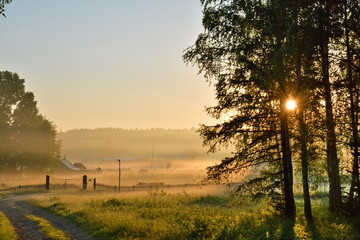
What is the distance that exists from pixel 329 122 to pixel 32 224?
54.1ft

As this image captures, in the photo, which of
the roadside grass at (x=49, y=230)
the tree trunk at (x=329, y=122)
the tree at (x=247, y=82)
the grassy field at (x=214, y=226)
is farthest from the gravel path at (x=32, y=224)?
the tree trunk at (x=329, y=122)

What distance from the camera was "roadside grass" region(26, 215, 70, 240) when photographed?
17009mm

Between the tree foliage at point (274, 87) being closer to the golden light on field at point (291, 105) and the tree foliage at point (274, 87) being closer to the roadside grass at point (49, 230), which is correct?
the golden light on field at point (291, 105)

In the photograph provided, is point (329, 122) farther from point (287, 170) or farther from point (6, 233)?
point (6, 233)

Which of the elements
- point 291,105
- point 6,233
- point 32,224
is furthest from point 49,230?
point 291,105

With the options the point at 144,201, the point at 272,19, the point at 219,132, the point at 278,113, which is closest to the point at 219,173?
the point at 219,132

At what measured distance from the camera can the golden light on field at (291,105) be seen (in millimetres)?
16031

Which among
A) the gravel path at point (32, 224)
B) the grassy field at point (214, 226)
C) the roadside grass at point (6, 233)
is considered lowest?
the gravel path at point (32, 224)

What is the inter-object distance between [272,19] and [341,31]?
117 inches

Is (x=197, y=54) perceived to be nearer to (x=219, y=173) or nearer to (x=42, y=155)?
(x=219, y=173)

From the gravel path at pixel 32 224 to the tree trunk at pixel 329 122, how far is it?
11.1 metres

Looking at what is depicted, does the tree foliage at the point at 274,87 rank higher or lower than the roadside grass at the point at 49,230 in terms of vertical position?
higher

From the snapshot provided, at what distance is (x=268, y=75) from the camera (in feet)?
52.7

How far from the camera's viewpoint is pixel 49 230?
18734mm
